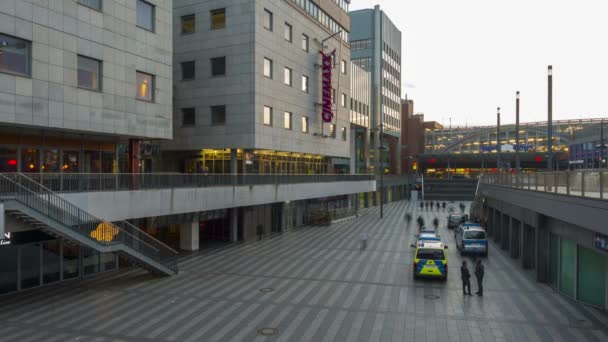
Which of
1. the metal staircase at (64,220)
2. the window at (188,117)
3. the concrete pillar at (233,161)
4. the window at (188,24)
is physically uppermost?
the window at (188,24)

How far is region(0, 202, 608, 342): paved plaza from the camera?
1479cm

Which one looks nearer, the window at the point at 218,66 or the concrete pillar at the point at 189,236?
the concrete pillar at the point at 189,236

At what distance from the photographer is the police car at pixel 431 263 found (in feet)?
72.6

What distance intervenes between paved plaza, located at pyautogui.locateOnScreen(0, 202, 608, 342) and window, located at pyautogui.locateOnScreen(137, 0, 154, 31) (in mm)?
14168

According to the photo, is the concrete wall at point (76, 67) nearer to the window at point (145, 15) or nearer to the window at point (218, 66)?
the window at point (145, 15)

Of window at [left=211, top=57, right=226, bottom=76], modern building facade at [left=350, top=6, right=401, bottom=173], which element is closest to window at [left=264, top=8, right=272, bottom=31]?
window at [left=211, top=57, right=226, bottom=76]

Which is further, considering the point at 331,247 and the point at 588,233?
the point at 331,247

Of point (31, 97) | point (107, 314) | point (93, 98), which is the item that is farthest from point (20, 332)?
point (93, 98)

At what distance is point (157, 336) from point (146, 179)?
11.4 meters

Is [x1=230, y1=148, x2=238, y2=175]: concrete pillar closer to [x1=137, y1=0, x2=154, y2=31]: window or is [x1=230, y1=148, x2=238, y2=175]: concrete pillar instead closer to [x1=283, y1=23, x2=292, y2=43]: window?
[x1=283, y1=23, x2=292, y2=43]: window

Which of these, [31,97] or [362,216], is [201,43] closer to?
[31,97]

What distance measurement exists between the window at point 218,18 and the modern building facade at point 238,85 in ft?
0.26

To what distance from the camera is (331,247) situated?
33188mm

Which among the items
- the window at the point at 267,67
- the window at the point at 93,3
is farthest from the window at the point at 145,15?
the window at the point at 267,67
